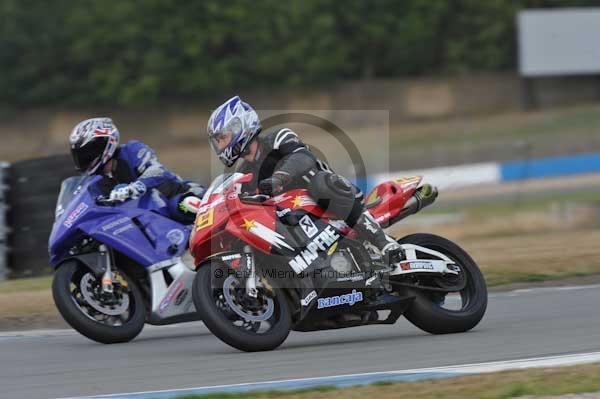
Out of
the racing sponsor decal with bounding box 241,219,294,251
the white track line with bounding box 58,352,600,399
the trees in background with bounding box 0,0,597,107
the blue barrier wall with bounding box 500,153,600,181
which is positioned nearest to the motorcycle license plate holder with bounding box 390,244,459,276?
the racing sponsor decal with bounding box 241,219,294,251

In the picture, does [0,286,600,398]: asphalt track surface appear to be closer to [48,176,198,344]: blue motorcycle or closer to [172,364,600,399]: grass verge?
[48,176,198,344]: blue motorcycle

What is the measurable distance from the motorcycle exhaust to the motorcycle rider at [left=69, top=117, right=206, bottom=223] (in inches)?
66.8

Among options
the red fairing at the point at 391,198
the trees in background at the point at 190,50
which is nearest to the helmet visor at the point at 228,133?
the red fairing at the point at 391,198

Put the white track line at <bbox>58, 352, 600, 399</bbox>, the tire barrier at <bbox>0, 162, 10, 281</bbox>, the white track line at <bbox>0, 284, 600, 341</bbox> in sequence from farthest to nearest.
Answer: the tire barrier at <bbox>0, 162, 10, 281</bbox>, the white track line at <bbox>0, 284, 600, 341</bbox>, the white track line at <bbox>58, 352, 600, 399</bbox>

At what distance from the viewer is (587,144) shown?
2648 cm

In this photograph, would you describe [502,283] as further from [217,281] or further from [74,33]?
[74,33]

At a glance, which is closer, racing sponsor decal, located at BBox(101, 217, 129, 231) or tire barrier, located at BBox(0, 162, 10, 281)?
racing sponsor decal, located at BBox(101, 217, 129, 231)

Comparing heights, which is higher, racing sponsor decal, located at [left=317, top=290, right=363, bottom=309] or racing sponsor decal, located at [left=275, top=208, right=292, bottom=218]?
racing sponsor decal, located at [left=275, top=208, right=292, bottom=218]

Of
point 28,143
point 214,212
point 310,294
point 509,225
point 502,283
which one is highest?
point 214,212

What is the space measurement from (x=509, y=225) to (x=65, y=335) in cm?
852

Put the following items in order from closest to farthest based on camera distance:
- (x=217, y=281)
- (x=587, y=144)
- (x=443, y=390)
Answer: (x=443, y=390) < (x=217, y=281) < (x=587, y=144)

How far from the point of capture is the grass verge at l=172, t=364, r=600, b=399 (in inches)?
213

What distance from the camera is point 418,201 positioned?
7.59 meters

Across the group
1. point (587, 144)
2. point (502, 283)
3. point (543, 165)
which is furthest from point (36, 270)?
point (587, 144)
